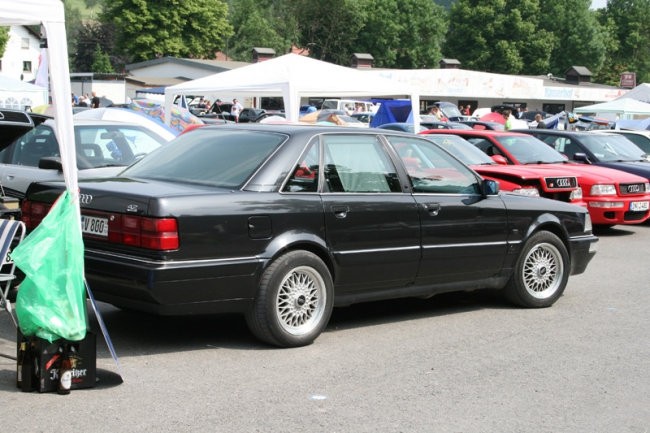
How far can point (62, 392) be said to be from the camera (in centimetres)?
525

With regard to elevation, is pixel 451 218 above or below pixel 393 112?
below

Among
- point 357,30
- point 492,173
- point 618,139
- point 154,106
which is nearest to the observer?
point 492,173

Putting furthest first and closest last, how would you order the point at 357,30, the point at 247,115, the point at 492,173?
the point at 357,30 < the point at 247,115 < the point at 492,173

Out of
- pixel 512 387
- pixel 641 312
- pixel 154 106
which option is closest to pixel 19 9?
pixel 512 387

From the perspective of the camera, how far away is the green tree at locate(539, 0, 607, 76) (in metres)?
102

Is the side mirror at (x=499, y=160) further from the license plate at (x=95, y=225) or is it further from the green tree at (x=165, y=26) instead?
the green tree at (x=165, y=26)

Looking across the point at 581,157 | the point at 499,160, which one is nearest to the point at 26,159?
the point at 499,160

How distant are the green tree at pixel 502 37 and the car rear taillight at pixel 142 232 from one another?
9492cm

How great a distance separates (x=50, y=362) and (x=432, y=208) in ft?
10.9

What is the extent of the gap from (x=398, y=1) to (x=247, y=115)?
209 feet

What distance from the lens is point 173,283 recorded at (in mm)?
5871

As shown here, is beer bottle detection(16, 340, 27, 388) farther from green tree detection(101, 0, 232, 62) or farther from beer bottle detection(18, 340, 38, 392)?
green tree detection(101, 0, 232, 62)

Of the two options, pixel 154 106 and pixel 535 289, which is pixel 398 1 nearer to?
pixel 154 106

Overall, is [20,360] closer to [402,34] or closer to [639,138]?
[639,138]
